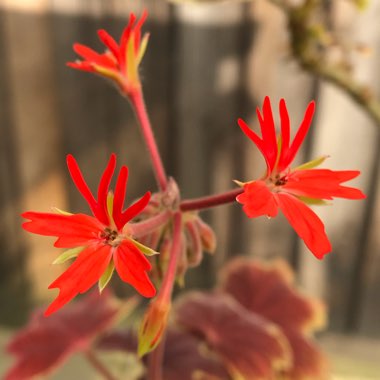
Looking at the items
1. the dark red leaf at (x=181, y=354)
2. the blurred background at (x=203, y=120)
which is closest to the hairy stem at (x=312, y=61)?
the blurred background at (x=203, y=120)

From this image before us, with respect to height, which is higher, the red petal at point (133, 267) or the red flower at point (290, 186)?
the red flower at point (290, 186)

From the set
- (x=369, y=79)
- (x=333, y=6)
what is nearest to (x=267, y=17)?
(x=333, y=6)

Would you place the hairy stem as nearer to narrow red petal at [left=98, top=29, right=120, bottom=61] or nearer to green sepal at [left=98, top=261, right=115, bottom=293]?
narrow red petal at [left=98, top=29, right=120, bottom=61]

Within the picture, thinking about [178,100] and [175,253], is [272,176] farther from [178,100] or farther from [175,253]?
[178,100]

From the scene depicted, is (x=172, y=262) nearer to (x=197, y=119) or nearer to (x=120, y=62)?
(x=120, y=62)

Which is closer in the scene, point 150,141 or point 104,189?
point 104,189

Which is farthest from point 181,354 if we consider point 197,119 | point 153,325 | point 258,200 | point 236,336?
point 197,119

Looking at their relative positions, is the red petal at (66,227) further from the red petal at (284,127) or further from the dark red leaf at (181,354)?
the dark red leaf at (181,354)
